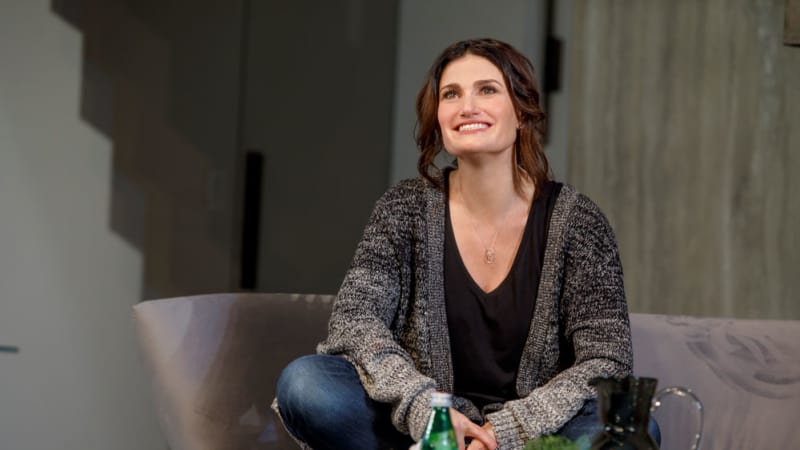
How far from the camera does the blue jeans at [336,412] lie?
1.85m

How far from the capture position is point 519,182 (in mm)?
2105

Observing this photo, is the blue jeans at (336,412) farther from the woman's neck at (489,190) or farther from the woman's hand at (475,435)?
the woman's neck at (489,190)

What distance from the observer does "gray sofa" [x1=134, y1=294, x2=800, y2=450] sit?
2.18 meters

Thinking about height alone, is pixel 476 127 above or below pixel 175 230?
above

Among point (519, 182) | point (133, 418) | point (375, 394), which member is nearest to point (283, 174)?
point (133, 418)

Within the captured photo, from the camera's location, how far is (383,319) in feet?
6.68

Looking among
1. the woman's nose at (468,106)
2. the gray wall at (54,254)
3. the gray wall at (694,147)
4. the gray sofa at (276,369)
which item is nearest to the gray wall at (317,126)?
the gray wall at (54,254)

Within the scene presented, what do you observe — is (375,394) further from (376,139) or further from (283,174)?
(376,139)

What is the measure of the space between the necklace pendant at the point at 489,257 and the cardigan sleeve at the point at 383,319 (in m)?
0.14

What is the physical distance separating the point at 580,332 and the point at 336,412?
17.4 inches

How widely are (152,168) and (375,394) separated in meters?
1.51

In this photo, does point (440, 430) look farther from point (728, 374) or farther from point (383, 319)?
point (728, 374)

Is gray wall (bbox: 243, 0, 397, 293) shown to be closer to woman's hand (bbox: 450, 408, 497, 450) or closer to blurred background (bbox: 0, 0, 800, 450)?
blurred background (bbox: 0, 0, 800, 450)

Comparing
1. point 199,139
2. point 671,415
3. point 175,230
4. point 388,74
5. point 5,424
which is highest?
point 388,74
